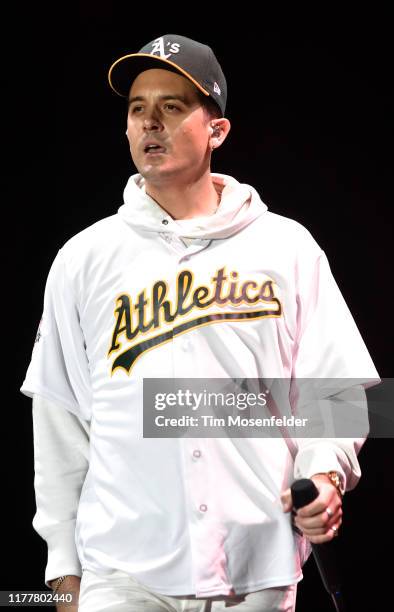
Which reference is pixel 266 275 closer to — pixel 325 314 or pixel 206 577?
pixel 325 314

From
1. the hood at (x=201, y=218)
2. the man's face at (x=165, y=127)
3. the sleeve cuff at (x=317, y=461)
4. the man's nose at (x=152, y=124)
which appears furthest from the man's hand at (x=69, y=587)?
the man's nose at (x=152, y=124)

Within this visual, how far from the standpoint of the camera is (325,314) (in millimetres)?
2404

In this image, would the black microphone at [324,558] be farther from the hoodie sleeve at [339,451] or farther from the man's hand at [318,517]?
the hoodie sleeve at [339,451]

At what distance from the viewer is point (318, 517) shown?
80.4 inches

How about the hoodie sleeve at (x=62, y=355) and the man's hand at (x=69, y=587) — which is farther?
the hoodie sleeve at (x=62, y=355)

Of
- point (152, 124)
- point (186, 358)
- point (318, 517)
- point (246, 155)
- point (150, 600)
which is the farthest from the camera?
point (246, 155)

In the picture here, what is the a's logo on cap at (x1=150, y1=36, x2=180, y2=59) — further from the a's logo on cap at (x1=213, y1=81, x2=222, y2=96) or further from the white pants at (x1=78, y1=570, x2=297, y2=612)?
the white pants at (x1=78, y1=570, x2=297, y2=612)

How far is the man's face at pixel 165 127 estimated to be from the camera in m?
2.43

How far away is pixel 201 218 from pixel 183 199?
9cm

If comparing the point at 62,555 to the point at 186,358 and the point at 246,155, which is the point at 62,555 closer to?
the point at 186,358

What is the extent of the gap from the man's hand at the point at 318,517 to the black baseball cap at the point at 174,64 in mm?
1026

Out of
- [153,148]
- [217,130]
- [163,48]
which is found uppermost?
[163,48]

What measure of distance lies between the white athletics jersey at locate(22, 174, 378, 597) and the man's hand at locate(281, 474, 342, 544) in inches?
5.4

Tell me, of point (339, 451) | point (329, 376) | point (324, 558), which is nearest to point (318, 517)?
point (324, 558)
